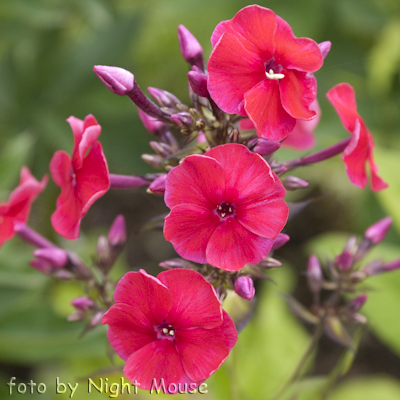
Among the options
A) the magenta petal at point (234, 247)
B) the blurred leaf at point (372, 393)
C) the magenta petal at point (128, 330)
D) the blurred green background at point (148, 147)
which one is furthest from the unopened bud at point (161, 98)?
the blurred leaf at point (372, 393)

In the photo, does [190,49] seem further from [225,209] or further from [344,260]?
[344,260]

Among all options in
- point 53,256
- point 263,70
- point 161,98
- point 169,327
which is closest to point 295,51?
point 263,70

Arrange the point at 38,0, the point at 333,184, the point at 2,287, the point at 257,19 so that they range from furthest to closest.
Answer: the point at 333,184 → the point at 38,0 → the point at 2,287 → the point at 257,19

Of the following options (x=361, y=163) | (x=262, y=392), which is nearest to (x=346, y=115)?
(x=361, y=163)

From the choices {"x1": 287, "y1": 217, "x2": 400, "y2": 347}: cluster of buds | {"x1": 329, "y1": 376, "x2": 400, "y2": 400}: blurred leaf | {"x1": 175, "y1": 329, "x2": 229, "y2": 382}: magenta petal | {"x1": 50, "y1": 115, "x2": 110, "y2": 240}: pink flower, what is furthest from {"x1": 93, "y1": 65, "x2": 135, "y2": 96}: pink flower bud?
{"x1": 329, "y1": 376, "x2": 400, "y2": 400}: blurred leaf

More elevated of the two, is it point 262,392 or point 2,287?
point 2,287

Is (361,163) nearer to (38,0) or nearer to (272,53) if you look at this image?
(272,53)

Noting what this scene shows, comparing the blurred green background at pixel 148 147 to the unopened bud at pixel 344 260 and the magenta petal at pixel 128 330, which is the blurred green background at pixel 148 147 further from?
the magenta petal at pixel 128 330
